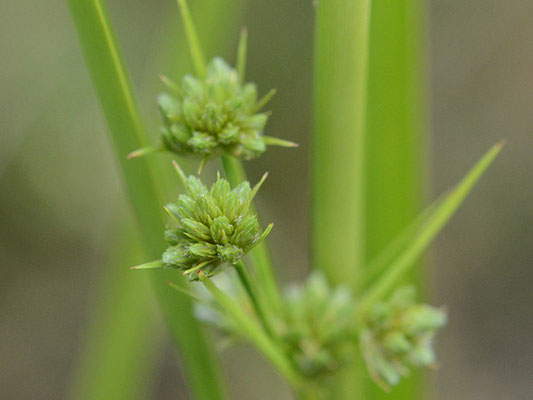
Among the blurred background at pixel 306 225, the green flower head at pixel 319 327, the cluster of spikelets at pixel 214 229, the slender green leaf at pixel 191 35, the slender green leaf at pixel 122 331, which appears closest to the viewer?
the cluster of spikelets at pixel 214 229

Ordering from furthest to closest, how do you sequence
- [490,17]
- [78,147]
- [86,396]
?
[490,17], [78,147], [86,396]

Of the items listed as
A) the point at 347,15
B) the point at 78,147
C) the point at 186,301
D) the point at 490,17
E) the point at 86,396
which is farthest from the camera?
the point at 490,17

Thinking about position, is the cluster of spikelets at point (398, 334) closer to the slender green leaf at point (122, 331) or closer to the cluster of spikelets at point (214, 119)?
the cluster of spikelets at point (214, 119)

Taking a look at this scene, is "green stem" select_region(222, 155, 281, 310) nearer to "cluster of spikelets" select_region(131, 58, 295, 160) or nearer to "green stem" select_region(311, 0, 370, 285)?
"cluster of spikelets" select_region(131, 58, 295, 160)

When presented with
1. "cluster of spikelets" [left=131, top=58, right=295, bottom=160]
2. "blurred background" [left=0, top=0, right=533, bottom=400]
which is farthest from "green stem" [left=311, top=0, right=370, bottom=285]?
"blurred background" [left=0, top=0, right=533, bottom=400]

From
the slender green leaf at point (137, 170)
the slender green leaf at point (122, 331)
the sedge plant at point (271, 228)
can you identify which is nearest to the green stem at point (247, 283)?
the sedge plant at point (271, 228)

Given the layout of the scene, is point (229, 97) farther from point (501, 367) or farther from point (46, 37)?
point (501, 367)

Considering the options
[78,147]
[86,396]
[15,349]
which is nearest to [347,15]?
[86,396]

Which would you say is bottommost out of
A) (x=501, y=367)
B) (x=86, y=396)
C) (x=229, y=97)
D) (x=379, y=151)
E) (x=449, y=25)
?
(x=501, y=367)
